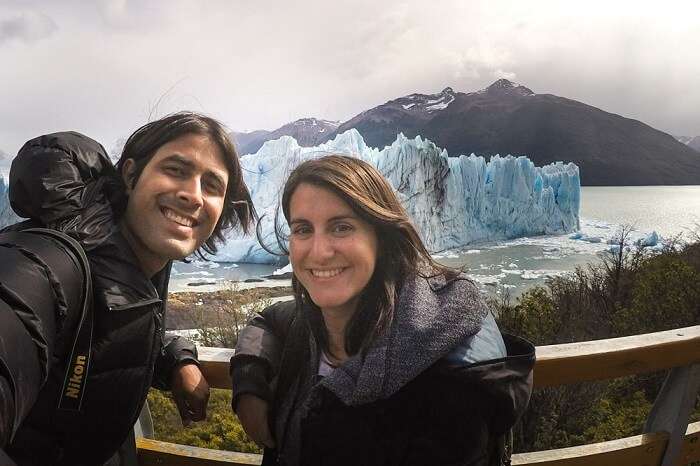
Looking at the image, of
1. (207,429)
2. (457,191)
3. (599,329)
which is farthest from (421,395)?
(457,191)

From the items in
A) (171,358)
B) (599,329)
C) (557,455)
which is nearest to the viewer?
(171,358)

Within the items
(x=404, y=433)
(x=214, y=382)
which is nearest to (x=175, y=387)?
(x=214, y=382)

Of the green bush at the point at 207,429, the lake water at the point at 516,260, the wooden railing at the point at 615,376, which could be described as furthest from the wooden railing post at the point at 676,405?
the lake water at the point at 516,260

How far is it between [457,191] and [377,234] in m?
24.8

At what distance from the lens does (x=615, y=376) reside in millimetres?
1090

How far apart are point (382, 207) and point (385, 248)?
0.28ft

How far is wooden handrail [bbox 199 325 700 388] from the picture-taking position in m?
1.04

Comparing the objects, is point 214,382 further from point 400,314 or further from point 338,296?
point 400,314

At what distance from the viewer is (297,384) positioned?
0.96 meters

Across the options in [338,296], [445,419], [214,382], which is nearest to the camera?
[445,419]

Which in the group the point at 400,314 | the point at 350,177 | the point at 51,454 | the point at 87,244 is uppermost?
the point at 350,177

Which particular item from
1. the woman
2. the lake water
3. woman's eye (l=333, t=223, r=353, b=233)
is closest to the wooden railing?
the woman

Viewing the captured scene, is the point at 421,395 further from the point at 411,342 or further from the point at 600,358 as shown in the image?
the point at 600,358

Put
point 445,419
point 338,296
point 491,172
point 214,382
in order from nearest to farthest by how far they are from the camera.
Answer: point 445,419, point 338,296, point 214,382, point 491,172
